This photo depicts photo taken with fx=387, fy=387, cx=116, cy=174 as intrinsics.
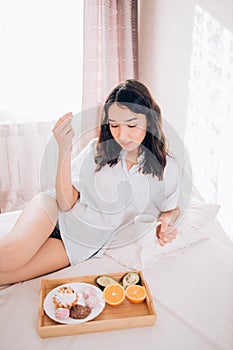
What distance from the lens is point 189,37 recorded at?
1.96 m

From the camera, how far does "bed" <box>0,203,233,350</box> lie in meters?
1.09

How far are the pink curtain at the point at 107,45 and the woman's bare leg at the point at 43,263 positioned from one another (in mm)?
1022

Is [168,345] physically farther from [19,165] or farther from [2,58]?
[2,58]

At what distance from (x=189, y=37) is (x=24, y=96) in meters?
0.96

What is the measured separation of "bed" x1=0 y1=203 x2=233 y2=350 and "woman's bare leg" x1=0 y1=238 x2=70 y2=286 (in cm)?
3

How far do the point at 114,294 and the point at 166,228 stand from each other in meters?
0.35

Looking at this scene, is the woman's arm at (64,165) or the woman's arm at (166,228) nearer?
the woman's arm at (64,165)

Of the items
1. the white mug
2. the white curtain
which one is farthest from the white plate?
the white curtain

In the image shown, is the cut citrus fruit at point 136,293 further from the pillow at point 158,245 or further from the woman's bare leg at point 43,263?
the woman's bare leg at point 43,263

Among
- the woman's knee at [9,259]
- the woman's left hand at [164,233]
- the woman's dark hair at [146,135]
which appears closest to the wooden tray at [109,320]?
the woman's knee at [9,259]

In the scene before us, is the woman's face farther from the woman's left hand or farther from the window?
the window

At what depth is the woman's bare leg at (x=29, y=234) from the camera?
4.30 ft

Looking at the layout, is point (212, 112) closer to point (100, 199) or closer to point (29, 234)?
point (100, 199)

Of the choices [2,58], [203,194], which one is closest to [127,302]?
[203,194]
